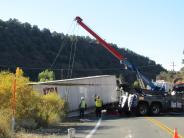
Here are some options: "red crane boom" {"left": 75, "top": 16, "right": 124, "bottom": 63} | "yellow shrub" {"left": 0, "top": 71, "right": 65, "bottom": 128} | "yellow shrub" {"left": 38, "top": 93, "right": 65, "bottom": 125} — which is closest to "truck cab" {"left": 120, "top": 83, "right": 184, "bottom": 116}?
"red crane boom" {"left": 75, "top": 16, "right": 124, "bottom": 63}

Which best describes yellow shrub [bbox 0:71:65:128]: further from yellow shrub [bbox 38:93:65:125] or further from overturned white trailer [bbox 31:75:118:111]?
overturned white trailer [bbox 31:75:118:111]

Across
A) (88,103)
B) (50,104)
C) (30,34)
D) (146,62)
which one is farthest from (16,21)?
(50,104)

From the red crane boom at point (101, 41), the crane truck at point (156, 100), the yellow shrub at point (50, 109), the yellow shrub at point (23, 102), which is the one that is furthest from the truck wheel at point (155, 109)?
the yellow shrub at point (23, 102)

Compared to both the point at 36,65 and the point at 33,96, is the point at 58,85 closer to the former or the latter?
the point at 33,96

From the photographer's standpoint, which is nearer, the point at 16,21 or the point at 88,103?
the point at 88,103

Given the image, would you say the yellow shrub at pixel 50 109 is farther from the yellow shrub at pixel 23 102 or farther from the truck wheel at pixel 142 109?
the truck wheel at pixel 142 109

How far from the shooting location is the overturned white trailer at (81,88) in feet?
118

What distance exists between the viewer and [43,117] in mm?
27656

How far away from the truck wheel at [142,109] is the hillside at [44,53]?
132ft

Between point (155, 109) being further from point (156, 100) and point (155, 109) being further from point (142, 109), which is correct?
point (142, 109)

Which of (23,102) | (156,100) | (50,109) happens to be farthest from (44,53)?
(23,102)

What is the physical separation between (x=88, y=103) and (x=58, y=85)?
5.07m

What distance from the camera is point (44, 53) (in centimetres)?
9575

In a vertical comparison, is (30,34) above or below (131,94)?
above
